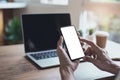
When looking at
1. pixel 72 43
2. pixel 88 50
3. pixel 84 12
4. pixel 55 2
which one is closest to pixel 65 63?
pixel 72 43

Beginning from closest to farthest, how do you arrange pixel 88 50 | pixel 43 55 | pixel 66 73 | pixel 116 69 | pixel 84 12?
pixel 66 73
pixel 116 69
pixel 88 50
pixel 43 55
pixel 84 12

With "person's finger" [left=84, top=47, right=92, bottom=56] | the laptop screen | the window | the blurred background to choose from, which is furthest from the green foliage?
"person's finger" [left=84, top=47, right=92, bottom=56]

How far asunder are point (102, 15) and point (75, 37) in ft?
4.37

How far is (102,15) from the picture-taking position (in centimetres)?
233

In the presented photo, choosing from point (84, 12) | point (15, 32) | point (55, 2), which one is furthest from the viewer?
point (15, 32)

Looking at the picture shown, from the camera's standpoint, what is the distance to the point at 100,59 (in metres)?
1.08

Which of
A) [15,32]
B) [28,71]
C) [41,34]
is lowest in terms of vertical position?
[15,32]

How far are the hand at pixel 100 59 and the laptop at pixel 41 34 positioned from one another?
21 cm

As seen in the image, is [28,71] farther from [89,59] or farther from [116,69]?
[116,69]

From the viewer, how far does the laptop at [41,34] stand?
1302 millimetres

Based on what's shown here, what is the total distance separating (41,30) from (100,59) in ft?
1.55

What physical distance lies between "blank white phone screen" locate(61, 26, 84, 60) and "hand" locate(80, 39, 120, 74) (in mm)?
66

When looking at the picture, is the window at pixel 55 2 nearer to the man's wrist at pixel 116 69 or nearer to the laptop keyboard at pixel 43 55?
the laptop keyboard at pixel 43 55

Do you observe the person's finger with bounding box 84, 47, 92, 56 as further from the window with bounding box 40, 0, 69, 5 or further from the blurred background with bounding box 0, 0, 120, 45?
the window with bounding box 40, 0, 69, 5
